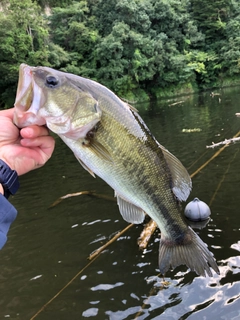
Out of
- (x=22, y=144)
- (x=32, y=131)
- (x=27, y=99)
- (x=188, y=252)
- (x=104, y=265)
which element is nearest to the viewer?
(x=27, y=99)

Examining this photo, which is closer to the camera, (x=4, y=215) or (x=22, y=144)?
(x=4, y=215)

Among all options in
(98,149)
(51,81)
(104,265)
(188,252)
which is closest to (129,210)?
(98,149)

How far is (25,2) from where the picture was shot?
37.0m

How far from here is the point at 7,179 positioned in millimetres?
2236

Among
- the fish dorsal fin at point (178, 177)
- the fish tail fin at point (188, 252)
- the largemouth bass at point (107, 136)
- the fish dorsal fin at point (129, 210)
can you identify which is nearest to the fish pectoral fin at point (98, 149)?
the largemouth bass at point (107, 136)

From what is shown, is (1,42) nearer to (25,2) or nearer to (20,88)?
(25,2)

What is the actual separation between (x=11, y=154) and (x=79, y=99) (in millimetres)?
665

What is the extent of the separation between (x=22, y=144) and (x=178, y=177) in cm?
124

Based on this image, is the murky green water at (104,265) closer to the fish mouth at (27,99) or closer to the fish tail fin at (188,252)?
the fish tail fin at (188,252)

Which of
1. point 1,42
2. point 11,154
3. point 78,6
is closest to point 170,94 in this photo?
point 78,6

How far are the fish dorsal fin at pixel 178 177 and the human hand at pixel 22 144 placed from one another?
0.93 metres

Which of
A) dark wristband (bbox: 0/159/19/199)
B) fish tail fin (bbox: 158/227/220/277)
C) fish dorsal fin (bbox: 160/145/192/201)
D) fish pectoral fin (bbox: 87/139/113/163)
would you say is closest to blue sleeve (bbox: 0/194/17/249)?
dark wristband (bbox: 0/159/19/199)

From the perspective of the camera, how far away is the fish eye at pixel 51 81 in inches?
84.0

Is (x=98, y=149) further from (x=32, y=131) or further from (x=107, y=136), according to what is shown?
(x=32, y=131)
